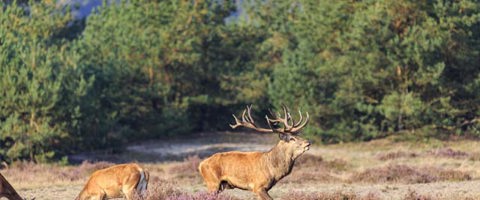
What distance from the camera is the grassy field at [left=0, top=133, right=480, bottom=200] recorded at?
1862 centimetres

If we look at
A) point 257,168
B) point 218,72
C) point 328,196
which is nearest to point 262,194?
point 257,168

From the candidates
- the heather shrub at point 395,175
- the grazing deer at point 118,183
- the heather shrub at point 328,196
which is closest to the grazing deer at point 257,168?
the heather shrub at point 328,196

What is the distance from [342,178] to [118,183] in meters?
10.0

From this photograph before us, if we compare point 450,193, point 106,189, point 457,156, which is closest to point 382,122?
point 457,156

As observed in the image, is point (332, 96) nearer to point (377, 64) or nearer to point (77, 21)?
point (377, 64)

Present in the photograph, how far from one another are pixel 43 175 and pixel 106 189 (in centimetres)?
1127

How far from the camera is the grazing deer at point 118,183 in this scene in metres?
16.0

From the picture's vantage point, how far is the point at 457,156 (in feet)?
102

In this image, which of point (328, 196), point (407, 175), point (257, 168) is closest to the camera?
point (257, 168)

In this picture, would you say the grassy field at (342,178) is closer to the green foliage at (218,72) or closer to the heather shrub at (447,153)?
the heather shrub at (447,153)

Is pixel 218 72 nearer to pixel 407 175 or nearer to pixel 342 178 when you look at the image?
pixel 342 178

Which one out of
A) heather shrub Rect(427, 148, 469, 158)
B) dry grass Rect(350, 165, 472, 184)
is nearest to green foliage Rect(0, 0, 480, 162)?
heather shrub Rect(427, 148, 469, 158)

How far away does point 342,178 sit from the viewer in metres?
24.7

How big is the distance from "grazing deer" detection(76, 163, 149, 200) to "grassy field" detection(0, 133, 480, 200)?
1.65 ft
